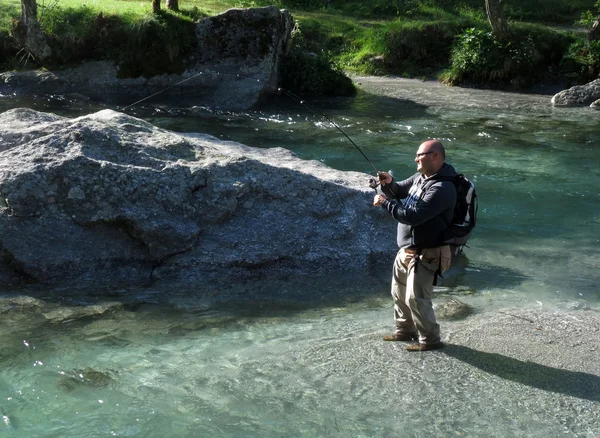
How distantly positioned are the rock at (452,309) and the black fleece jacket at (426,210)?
1.37m

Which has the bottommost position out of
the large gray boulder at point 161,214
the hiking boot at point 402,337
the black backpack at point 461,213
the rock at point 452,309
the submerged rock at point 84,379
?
the submerged rock at point 84,379

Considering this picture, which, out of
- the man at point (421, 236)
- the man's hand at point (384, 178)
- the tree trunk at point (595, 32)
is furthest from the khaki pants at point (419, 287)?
the tree trunk at point (595, 32)

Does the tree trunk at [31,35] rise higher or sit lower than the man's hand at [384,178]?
higher

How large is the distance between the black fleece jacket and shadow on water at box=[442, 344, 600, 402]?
1.05 meters

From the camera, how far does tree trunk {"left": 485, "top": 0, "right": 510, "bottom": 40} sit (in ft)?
80.1

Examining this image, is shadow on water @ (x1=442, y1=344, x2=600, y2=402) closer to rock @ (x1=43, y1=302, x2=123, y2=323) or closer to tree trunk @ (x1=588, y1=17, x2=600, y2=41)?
rock @ (x1=43, y1=302, x2=123, y2=323)

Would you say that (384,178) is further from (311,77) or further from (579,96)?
(579,96)

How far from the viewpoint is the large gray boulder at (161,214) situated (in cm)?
845

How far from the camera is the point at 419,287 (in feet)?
21.6

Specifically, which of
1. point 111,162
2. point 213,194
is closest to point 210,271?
point 213,194

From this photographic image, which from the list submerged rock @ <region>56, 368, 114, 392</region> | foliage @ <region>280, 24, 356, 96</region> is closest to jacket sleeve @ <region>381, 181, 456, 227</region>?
submerged rock @ <region>56, 368, 114, 392</region>

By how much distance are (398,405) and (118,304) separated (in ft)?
11.0

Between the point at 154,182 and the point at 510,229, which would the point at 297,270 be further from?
the point at 510,229

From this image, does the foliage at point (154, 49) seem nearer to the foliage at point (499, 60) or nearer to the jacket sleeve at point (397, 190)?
the foliage at point (499, 60)
